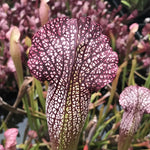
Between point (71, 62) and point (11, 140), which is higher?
point (71, 62)

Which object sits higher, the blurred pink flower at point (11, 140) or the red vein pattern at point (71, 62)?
the red vein pattern at point (71, 62)

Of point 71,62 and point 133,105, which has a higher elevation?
point 71,62

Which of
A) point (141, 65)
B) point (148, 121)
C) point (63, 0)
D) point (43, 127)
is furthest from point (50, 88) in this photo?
point (63, 0)

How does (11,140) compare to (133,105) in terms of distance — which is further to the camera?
(133,105)

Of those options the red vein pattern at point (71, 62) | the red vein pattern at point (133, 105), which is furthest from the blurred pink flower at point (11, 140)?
the red vein pattern at point (133, 105)

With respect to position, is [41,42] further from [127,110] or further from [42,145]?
[42,145]

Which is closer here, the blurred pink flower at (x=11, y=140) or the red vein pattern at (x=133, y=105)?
the blurred pink flower at (x=11, y=140)

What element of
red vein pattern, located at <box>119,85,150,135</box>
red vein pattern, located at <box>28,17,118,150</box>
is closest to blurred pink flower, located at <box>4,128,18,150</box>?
red vein pattern, located at <box>28,17,118,150</box>

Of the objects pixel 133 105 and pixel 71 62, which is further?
pixel 133 105

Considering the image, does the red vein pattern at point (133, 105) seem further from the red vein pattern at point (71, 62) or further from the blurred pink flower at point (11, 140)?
the blurred pink flower at point (11, 140)
